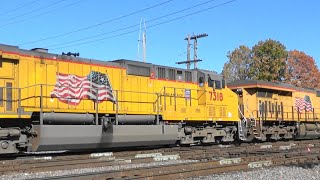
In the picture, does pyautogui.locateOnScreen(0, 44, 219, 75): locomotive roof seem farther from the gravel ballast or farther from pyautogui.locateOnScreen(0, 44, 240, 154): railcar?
the gravel ballast

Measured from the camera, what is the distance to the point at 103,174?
789 centimetres

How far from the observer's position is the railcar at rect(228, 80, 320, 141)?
21.4 m

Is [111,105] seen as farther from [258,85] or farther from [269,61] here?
[269,61]

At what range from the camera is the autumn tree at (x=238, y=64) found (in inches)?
2104

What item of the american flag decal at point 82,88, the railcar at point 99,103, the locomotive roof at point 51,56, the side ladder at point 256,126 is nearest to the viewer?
the railcar at point 99,103

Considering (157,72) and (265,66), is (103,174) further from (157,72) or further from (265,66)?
(265,66)

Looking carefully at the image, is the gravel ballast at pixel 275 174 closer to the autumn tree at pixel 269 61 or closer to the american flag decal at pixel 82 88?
the american flag decal at pixel 82 88

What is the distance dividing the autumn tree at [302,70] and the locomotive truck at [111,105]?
1523 inches

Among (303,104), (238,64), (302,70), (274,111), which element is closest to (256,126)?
(274,111)

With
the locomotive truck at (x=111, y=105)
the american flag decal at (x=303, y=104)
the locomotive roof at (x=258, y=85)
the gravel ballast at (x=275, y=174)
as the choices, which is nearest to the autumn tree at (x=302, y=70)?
the american flag decal at (x=303, y=104)

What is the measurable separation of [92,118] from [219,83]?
7.86m

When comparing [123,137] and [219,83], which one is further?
[219,83]

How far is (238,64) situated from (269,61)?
214 inches

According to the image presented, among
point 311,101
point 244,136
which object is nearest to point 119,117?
point 244,136
